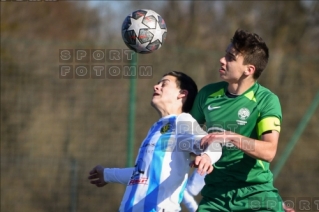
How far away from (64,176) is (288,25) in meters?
6.87

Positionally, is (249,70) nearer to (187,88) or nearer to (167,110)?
(187,88)

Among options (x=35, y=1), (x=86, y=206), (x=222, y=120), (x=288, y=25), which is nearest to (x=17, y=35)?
(x=35, y=1)

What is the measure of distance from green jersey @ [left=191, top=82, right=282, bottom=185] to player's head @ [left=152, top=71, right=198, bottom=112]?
234mm

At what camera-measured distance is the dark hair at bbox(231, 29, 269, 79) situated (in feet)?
14.9

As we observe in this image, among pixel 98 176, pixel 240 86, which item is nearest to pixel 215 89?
pixel 240 86

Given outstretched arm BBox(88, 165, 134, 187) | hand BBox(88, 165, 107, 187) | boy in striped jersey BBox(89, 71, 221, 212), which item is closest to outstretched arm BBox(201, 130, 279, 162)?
boy in striped jersey BBox(89, 71, 221, 212)

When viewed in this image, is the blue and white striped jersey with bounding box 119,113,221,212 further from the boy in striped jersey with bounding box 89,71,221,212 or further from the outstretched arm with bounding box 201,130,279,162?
the outstretched arm with bounding box 201,130,279,162

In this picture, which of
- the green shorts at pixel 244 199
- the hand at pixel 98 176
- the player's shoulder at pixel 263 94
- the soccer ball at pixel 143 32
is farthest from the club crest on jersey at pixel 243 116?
the soccer ball at pixel 143 32

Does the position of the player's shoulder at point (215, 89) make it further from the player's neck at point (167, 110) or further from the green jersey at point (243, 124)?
the player's neck at point (167, 110)

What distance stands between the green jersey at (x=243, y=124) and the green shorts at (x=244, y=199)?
5cm

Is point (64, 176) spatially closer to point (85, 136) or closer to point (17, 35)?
point (85, 136)

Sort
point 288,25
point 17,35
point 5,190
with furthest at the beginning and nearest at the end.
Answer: point 288,25 < point 17,35 < point 5,190

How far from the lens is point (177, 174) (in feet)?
14.3

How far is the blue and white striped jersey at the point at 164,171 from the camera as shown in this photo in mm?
4312
